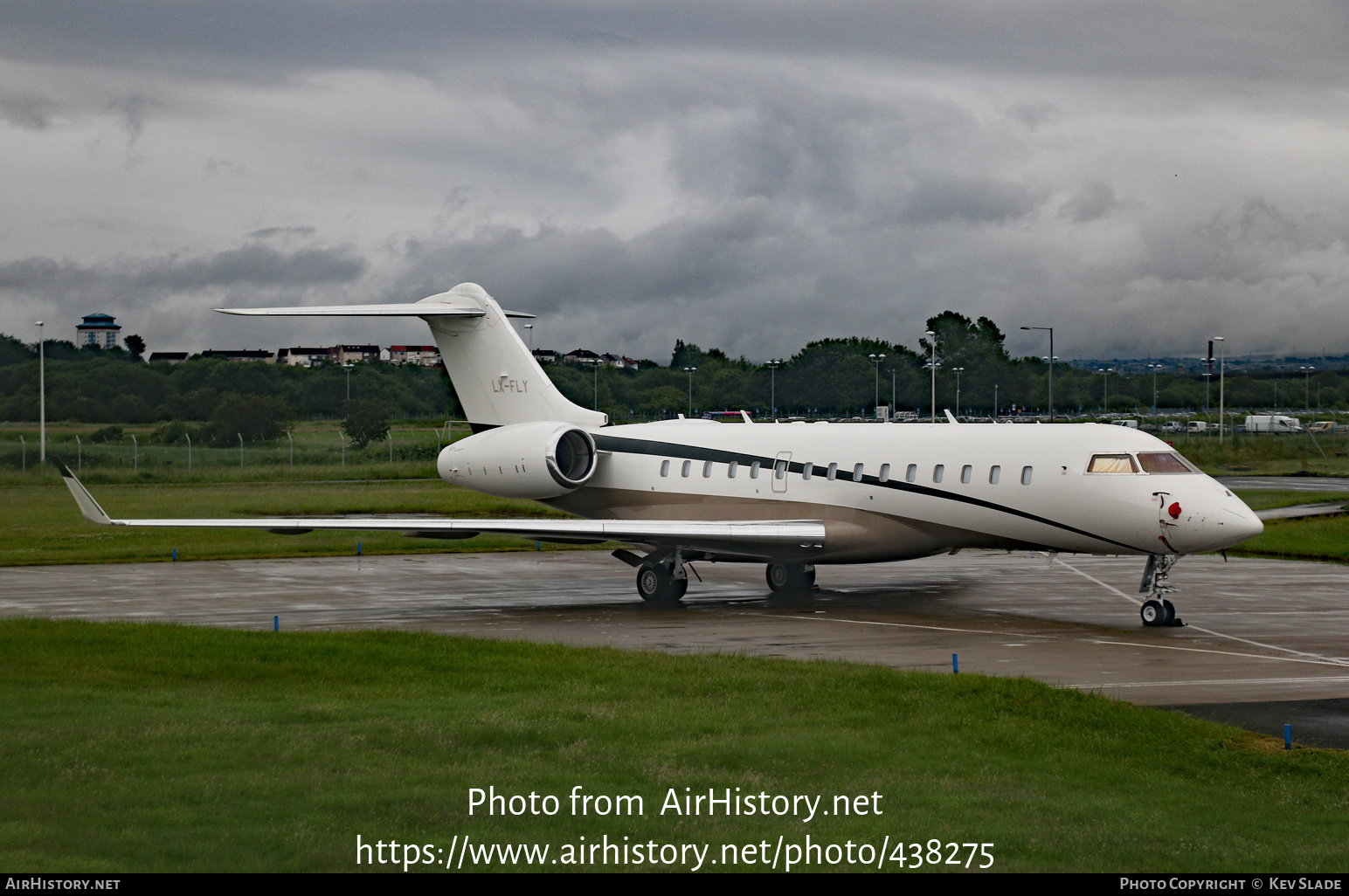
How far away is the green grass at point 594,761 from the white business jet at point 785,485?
7526 millimetres

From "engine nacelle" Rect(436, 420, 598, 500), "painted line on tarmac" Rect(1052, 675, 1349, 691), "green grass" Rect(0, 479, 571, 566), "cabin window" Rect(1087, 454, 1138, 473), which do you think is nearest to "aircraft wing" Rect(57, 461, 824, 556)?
"engine nacelle" Rect(436, 420, 598, 500)

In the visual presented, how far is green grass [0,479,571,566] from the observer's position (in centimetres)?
3653

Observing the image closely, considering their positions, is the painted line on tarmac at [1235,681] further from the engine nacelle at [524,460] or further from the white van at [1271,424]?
the white van at [1271,424]

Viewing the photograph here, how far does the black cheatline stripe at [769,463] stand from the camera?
73.7ft

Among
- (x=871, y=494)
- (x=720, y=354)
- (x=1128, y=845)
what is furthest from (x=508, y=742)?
(x=720, y=354)

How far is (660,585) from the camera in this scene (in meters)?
26.3

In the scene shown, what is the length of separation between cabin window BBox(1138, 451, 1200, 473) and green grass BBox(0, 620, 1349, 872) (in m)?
7.97

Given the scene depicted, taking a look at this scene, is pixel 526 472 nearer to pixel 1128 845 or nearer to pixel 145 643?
pixel 145 643

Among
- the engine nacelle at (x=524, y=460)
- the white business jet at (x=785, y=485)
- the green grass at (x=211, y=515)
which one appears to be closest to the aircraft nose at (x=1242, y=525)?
the white business jet at (x=785, y=485)

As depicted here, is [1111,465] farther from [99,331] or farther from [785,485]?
[99,331]

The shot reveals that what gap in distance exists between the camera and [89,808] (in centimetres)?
912

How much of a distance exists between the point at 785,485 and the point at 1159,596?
750 cm
